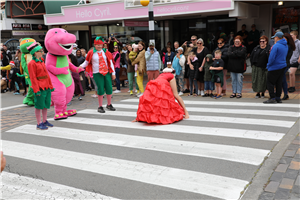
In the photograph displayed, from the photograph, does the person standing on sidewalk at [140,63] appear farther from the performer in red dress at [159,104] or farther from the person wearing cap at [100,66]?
the performer in red dress at [159,104]

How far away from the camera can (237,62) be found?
9.38 metres

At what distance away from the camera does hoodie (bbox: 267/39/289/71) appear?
7.96 metres

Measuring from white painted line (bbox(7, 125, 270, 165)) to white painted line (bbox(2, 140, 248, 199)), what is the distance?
0.68 meters

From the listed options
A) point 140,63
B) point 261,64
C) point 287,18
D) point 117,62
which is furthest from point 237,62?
point 287,18

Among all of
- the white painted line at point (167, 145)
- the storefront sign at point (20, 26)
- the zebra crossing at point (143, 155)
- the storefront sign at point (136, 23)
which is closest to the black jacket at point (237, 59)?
the zebra crossing at point (143, 155)

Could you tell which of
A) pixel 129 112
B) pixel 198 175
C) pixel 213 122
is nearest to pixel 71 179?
pixel 198 175

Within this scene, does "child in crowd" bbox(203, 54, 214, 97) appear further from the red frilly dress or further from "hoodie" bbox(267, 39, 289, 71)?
the red frilly dress

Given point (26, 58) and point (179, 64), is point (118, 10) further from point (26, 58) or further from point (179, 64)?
point (26, 58)

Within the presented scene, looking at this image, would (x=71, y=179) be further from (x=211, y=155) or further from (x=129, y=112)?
(x=129, y=112)

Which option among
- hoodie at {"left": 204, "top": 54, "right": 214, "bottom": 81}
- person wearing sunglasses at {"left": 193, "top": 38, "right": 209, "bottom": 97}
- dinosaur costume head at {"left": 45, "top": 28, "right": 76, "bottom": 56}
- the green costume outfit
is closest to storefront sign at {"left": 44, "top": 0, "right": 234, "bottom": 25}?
person wearing sunglasses at {"left": 193, "top": 38, "right": 209, "bottom": 97}

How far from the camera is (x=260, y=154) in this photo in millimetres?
4691

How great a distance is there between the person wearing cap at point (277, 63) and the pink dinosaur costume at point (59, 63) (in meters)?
5.58

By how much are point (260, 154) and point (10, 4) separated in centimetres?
2132

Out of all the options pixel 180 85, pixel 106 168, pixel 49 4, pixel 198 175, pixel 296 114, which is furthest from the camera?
pixel 49 4
